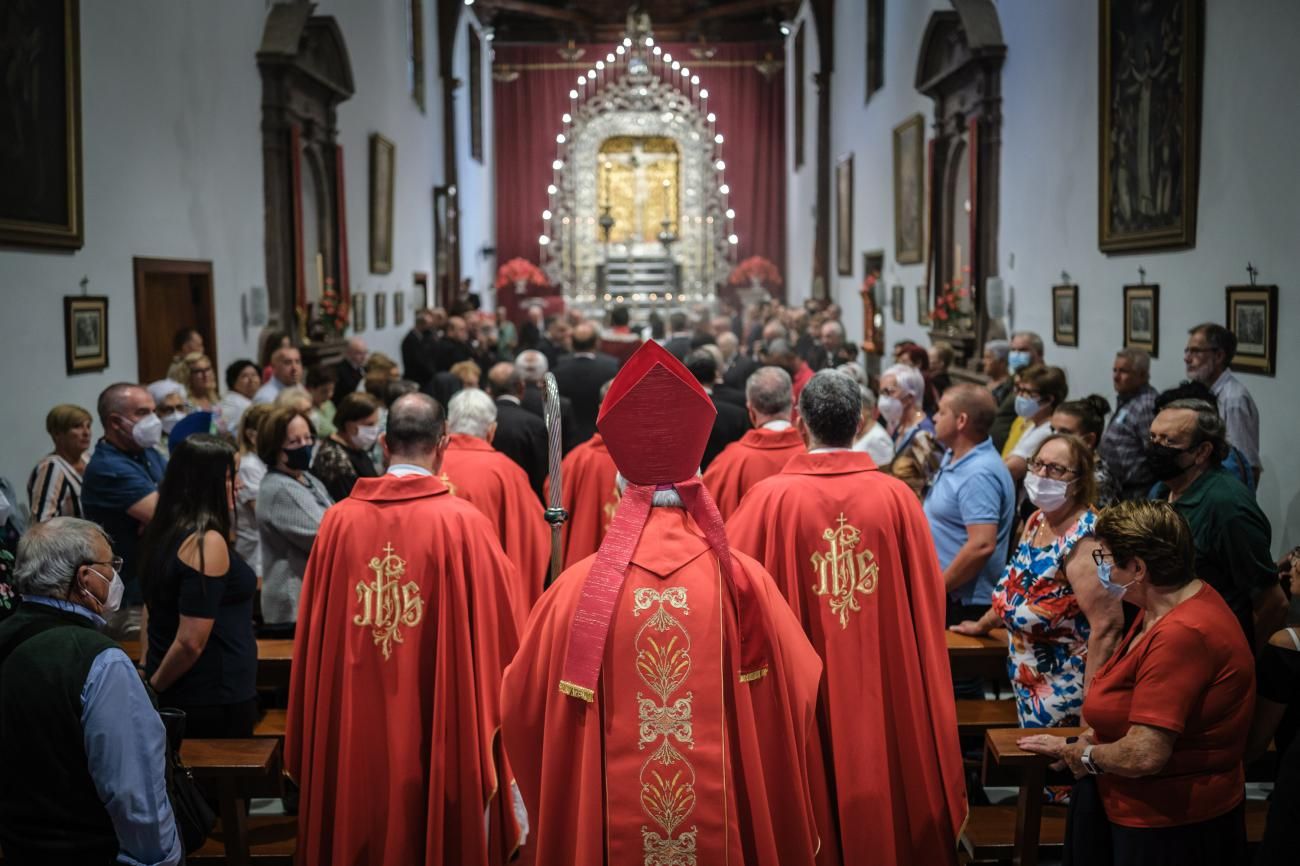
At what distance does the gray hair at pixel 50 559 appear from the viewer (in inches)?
128

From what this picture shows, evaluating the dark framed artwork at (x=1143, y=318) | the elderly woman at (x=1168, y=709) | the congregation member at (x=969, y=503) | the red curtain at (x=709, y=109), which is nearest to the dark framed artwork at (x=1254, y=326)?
the dark framed artwork at (x=1143, y=318)

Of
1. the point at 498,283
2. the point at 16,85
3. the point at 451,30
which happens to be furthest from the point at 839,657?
the point at 498,283

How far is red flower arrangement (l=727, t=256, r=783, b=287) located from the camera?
27.3 meters

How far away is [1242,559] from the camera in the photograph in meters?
4.73

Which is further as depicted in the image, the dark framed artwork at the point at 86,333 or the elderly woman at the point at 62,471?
the dark framed artwork at the point at 86,333

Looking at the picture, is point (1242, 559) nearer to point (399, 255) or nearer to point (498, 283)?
point (399, 255)

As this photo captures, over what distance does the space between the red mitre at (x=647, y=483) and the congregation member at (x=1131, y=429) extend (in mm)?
3119

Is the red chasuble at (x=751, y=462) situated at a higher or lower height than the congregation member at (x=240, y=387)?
lower

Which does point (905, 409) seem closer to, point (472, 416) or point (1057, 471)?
point (472, 416)

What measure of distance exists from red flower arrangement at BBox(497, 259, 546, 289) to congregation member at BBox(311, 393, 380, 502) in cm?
2087

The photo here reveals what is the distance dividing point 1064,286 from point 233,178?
7673 millimetres

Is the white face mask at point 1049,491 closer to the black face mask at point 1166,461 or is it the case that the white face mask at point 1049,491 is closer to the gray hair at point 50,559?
the black face mask at point 1166,461

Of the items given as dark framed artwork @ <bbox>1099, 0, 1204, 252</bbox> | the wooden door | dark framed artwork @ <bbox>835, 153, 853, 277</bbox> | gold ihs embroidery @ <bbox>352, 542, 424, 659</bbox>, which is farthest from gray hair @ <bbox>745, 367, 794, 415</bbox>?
dark framed artwork @ <bbox>835, 153, 853, 277</bbox>

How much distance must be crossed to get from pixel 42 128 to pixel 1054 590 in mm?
6976
